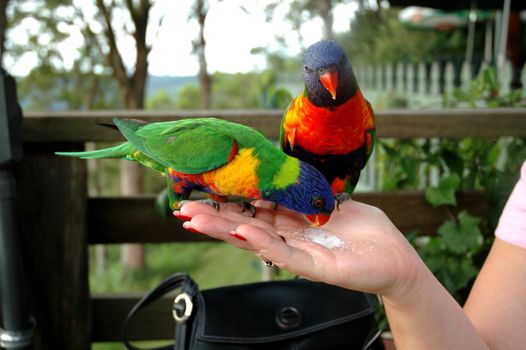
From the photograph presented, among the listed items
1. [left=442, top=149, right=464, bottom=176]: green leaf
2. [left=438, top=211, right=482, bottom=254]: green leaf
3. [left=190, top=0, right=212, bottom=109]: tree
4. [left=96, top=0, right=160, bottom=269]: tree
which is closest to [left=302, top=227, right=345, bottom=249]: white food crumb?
[left=438, top=211, right=482, bottom=254]: green leaf

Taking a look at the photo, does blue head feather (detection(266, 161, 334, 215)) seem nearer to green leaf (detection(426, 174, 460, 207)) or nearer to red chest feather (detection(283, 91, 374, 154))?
red chest feather (detection(283, 91, 374, 154))

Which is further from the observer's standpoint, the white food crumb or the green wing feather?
the green wing feather

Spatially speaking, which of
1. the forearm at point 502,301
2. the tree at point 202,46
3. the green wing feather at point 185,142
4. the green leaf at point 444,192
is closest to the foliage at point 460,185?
the green leaf at point 444,192

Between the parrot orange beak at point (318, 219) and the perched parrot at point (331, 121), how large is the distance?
0.09 metres

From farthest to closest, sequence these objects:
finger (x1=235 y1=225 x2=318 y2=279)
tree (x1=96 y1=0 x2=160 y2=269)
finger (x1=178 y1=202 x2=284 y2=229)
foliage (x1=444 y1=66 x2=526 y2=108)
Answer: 1. tree (x1=96 y1=0 x2=160 y2=269)
2. foliage (x1=444 y1=66 x2=526 y2=108)
3. finger (x1=178 y1=202 x2=284 y2=229)
4. finger (x1=235 y1=225 x2=318 y2=279)

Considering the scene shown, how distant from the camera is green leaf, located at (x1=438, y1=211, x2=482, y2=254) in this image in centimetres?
127

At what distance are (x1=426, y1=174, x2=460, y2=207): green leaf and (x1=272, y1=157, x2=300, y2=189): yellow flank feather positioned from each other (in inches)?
27.2

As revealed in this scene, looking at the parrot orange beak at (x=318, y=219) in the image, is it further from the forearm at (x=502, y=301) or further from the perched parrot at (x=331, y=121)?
the forearm at (x=502, y=301)

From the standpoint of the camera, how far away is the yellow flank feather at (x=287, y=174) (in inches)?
29.3

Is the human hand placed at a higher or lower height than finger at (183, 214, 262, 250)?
lower

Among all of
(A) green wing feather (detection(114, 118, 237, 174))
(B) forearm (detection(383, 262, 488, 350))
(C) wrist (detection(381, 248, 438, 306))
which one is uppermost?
(A) green wing feather (detection(114, 118, 237, 174))

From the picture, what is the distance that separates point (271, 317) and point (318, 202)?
0.94 ft

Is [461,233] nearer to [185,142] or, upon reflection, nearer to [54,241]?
[185,142]

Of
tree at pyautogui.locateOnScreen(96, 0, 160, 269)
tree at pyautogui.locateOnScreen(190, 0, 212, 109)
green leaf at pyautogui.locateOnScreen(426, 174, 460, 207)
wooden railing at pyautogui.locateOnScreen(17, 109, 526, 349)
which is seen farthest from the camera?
tree at pyautogui.locateOnScreen(190, 0, 212, 109)
